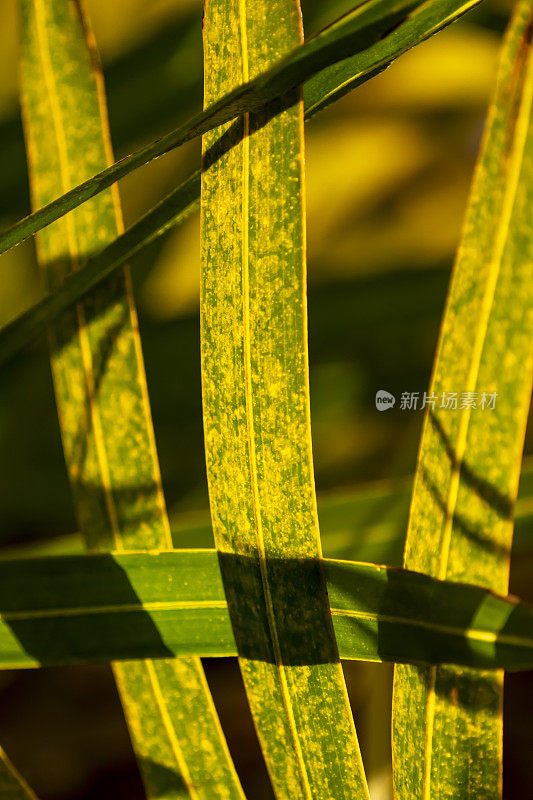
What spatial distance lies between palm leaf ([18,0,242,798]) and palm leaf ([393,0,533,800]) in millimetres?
120

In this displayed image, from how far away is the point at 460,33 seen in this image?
2.17 feet

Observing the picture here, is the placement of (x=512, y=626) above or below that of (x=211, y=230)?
below

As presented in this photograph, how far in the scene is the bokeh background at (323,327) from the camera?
0.69 meters

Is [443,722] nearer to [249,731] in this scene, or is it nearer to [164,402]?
[164,402]

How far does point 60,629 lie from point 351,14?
255 millimetres

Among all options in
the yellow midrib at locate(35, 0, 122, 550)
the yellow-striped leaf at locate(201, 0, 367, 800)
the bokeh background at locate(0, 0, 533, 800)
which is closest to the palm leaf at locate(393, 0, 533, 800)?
the yellow-striped leaf at locate(201, 0, 367, 800)

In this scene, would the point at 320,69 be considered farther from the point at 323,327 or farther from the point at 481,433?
the point at 323,327

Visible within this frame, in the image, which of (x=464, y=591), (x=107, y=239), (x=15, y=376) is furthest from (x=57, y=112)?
(x=15, y=376)

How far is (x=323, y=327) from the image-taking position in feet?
2.32

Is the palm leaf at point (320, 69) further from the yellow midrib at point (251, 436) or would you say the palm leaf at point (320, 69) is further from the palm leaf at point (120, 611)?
the palm leaf at point (120, 611)

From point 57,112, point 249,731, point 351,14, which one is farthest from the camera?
point 249,731

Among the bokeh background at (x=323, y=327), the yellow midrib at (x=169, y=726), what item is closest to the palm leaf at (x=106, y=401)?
the yellow midrib at (x=169, y=726)

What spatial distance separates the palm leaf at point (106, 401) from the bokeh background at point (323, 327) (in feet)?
1.21

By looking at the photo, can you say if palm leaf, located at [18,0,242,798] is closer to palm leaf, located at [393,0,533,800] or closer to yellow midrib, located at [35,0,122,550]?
yellow midrib, located at [35,0,122,550]
